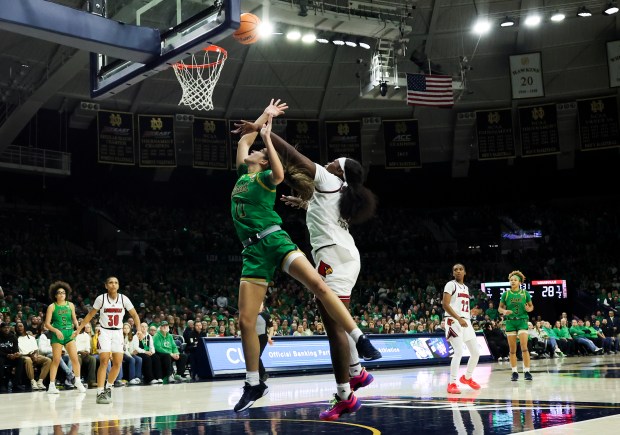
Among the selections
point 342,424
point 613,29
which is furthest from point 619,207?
point 342,424

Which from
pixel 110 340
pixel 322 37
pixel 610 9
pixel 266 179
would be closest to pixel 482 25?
pixel 610 9

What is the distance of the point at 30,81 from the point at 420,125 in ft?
60.1

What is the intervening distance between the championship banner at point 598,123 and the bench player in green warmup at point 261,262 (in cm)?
2717

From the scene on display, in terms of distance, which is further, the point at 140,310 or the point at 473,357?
the point at 140,310

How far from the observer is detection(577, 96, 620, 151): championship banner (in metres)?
30.7

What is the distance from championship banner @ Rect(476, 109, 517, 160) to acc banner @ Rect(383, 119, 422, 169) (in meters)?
2.75

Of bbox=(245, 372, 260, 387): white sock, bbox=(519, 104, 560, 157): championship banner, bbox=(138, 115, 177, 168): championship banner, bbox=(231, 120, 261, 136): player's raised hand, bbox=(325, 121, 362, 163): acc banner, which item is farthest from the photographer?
bbox=(325, 121, 362, 163): acc banner

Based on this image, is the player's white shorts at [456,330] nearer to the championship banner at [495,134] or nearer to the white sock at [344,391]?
the white sock at [344,391]

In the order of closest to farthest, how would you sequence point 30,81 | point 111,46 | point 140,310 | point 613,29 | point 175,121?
point 111,46 → point 140,310 → point 30,81 → point 613,29 → point 175,121

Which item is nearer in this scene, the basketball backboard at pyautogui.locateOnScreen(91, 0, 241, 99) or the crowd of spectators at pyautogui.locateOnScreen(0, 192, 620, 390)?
the basketball backboard at pyautogui.locateOnScreen(91, 0, 241, 99)

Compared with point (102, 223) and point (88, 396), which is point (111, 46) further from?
Answer: point (102, 223)

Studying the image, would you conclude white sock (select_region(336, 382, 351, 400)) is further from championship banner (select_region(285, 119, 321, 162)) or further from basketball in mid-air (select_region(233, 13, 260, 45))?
championship banner (select_region(285, 119, 321, 162))

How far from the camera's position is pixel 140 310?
80.6 feet

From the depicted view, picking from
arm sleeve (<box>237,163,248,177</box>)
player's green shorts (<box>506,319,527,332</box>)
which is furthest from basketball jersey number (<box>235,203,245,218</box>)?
player's green shorts (<box>506,319,527,332</box>)
